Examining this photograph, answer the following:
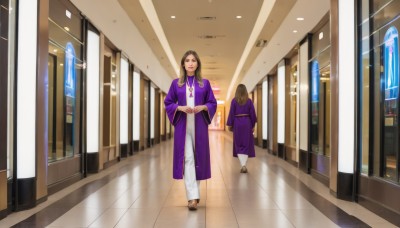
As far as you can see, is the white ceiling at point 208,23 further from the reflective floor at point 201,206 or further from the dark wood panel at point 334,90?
the reflective floor at point 201,206

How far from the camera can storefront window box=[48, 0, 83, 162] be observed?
5810 millimetres

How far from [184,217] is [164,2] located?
686 cm

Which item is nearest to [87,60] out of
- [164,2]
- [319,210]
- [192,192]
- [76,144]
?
[76,144]

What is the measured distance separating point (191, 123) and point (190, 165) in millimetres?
451

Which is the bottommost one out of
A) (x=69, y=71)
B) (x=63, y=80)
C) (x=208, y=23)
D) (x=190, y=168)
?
(x=190, y=168)

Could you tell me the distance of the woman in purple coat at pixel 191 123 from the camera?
4.36m

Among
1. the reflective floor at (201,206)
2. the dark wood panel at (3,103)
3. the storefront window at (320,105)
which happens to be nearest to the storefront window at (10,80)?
the dark wood panel at (3,103)

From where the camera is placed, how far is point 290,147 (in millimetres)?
9898

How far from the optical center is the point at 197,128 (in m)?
4.46

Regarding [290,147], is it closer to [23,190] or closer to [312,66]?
[312,66]

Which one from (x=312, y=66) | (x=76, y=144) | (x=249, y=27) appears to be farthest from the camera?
(x=249, y=27)

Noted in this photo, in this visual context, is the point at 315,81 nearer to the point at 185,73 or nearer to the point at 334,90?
the point at 334,90

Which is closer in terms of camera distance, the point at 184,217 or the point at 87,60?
the point at 184,217

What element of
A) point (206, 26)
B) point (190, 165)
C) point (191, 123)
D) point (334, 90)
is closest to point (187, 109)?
point (191, 123)
